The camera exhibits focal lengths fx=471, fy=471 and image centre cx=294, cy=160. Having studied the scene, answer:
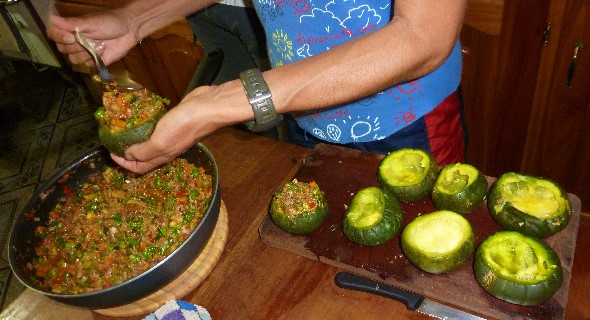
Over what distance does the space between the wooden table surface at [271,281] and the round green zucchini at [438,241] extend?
0.13m

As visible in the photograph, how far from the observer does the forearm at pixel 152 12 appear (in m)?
1.67

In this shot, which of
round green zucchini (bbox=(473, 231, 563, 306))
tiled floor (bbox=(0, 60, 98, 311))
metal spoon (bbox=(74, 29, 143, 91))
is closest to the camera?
round green zucchini (bbox=(473, 231, 563, 306))

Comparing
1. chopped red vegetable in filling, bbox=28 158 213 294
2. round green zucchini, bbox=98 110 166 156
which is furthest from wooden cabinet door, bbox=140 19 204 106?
round green zucchini, bbox=98 110 166 156

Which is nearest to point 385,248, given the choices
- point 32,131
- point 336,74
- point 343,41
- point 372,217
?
point 372,217

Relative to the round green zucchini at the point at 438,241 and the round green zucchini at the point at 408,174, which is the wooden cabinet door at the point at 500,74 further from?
the round green zucchini at the point at 438,241

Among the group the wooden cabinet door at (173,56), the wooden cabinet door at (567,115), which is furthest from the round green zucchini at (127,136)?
the wooden cabinet door at (173,56)

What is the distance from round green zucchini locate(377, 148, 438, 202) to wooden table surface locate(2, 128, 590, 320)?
0.90ft

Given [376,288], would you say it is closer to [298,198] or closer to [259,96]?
[298,198]

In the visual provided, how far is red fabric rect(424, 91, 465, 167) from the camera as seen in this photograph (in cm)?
147

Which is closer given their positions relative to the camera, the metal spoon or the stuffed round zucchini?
the stuffed round zucchini

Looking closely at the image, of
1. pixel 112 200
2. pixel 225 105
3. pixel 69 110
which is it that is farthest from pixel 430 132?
pixel 69 110

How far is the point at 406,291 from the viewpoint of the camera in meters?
1.13

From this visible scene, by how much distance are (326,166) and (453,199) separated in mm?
436

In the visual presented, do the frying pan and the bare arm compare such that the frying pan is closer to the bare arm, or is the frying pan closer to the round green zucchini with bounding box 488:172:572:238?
the bare arm
